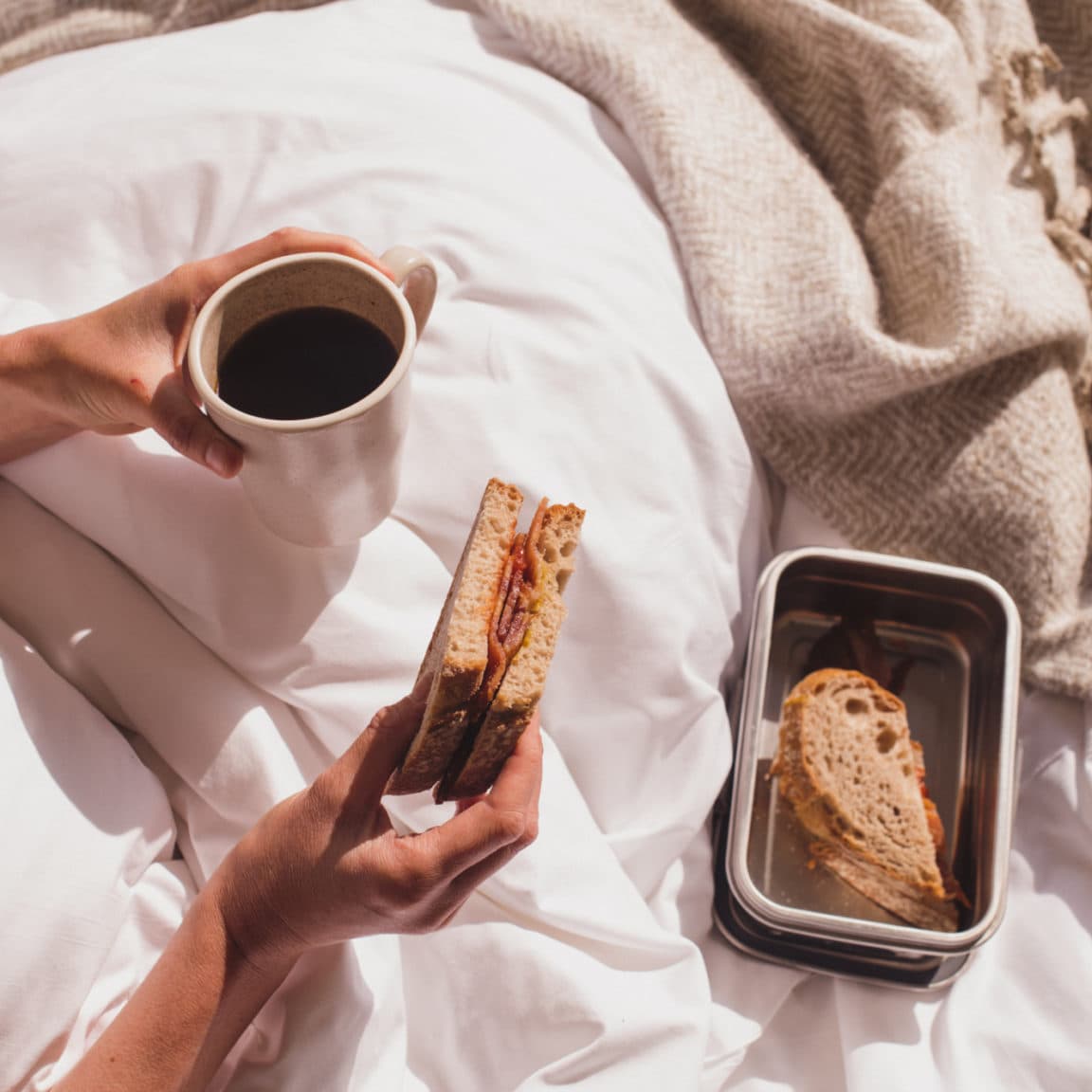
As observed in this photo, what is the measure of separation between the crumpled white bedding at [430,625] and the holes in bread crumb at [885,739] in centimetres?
16

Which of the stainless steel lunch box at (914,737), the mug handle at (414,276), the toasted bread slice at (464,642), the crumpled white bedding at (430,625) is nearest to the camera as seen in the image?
the toasted bread slice at (464,642)

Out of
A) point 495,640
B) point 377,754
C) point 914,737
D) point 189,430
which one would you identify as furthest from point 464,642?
point 914,737

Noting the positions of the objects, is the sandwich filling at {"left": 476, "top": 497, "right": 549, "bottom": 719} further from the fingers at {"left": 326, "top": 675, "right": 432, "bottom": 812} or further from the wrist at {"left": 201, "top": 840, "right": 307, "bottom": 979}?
the wrist at {"left": 201, "top": 840, "right": 307, "bottom": 979}

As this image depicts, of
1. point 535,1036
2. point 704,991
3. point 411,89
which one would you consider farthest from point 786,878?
point 411,89

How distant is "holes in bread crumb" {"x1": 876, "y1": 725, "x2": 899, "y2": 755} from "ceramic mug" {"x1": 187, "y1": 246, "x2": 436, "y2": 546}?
560mm

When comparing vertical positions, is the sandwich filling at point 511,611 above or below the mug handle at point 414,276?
below

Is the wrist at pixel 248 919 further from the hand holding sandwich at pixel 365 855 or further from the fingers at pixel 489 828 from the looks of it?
the fingers at pixel 489 828

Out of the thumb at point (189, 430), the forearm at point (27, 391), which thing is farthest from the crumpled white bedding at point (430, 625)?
the thumb at point (189, 430)

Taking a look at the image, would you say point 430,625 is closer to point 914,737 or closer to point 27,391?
point 27,391

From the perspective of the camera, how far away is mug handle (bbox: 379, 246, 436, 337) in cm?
70

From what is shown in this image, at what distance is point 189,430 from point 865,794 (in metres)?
0.68

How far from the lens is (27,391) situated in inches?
30.9

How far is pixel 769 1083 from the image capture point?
0.94 m

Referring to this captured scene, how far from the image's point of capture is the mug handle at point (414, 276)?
70 centimetres
